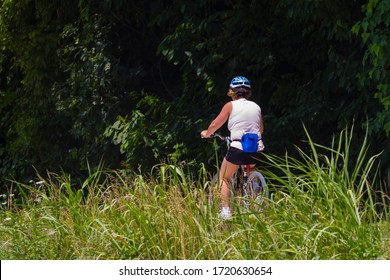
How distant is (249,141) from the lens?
10438 millimetres

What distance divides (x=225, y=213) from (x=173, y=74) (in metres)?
8.83

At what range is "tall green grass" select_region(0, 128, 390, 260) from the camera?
6.90 metres

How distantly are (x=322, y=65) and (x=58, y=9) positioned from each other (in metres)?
4.83

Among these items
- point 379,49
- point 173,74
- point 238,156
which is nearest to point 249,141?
point 238,156

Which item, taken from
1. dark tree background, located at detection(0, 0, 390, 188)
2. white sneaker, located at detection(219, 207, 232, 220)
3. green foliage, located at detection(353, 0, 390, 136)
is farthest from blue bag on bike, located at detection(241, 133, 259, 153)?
white sneaker, located at detection(219, 207, 232, 220)

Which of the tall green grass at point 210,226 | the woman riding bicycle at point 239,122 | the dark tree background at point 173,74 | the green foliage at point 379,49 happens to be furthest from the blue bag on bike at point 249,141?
the tall green grass at point 210,226

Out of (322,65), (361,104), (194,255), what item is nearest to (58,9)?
(322,65)

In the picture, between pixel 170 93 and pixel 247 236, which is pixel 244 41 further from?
pixel 247 236

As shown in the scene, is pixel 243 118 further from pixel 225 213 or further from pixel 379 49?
pixel 225 213

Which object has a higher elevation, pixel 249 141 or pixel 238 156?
pixel 249 141

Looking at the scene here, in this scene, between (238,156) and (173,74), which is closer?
(238,156)

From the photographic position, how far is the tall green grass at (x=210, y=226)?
6.90 metres

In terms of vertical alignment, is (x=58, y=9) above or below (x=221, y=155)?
above

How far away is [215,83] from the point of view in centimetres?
1406
